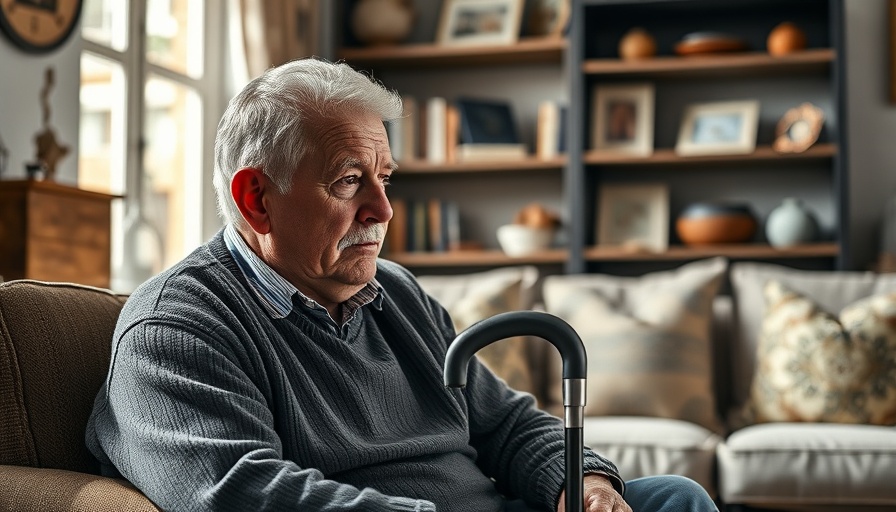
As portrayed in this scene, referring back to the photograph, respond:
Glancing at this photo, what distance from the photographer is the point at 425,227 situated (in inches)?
186

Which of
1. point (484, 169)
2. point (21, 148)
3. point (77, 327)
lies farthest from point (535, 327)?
point (484, 169)

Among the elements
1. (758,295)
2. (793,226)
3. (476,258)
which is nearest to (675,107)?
(793,226)

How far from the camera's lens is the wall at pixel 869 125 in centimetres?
443

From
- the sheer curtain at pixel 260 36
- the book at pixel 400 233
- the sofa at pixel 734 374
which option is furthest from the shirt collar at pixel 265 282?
the book at pixel 400 233

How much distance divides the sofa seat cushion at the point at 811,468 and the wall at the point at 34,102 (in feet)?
6.86

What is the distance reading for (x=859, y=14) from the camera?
4.50 meters

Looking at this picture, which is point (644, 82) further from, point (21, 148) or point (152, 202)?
point (21, 148)

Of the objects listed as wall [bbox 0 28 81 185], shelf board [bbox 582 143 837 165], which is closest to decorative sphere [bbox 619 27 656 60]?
shelf board [bbox 582 143 837 165]

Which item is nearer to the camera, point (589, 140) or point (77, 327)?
point (77, 327)

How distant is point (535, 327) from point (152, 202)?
3109mm

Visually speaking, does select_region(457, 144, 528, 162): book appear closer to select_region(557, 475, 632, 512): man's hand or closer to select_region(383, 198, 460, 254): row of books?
select_region(383, 198, 460, 254): row of books

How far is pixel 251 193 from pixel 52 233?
1.39m

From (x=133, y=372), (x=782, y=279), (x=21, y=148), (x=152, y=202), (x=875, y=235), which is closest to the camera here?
(x=133, y=372)

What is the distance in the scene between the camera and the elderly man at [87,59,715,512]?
4.00 feet
